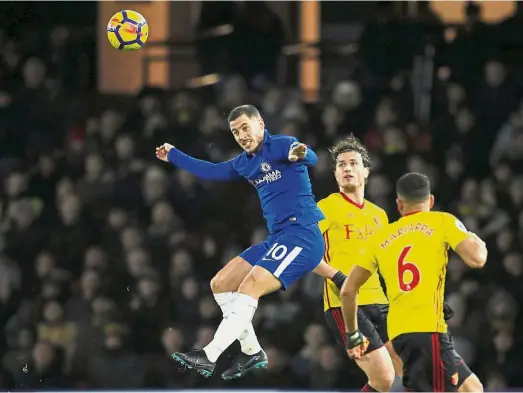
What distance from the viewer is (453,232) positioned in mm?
7648

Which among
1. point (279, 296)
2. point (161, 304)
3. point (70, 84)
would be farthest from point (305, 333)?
point (70, 84)

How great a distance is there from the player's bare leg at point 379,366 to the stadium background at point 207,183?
3018 millimetres

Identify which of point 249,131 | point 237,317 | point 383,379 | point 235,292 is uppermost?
point 249,131

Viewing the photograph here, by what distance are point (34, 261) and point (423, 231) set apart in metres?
7.38

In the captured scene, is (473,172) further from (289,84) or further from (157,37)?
(157,37)

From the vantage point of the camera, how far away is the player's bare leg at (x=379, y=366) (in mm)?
9703

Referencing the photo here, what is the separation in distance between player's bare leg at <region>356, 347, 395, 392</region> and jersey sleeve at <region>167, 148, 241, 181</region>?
167cm

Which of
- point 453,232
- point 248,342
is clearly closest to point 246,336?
point 248,342

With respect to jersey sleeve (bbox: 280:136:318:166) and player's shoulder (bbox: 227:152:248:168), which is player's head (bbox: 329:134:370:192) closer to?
jersey sleeve (bbox: 280:136:318:166)

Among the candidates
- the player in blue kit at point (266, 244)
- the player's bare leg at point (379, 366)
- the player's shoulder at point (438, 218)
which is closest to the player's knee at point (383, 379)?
the player's bare leg at point (379, 366)

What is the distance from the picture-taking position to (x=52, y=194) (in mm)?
14688

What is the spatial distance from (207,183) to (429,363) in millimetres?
6933

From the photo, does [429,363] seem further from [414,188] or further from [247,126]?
[247,126]

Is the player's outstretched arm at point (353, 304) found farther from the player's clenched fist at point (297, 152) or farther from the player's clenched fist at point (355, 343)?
the player's clenched fist at point (297, 152)
